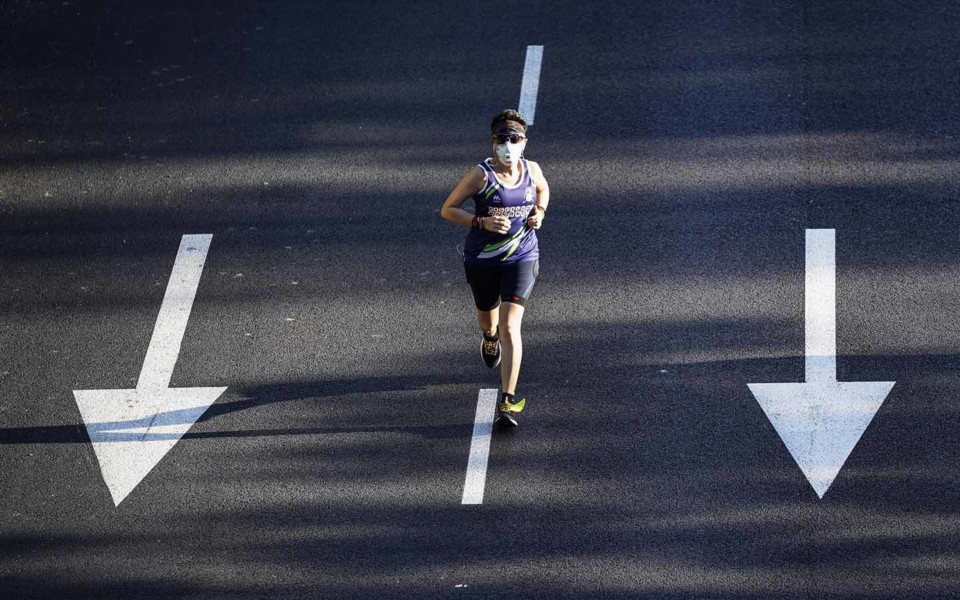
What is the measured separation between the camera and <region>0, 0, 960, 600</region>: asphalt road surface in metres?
8.45

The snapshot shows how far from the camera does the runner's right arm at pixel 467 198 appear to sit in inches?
346

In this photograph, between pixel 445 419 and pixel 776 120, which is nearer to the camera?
pixel 445 419

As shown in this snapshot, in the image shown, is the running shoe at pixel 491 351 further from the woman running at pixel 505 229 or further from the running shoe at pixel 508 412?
the running shoe at pixel 508 412

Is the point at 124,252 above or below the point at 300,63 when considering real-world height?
below

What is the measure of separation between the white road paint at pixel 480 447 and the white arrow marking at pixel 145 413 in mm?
2019

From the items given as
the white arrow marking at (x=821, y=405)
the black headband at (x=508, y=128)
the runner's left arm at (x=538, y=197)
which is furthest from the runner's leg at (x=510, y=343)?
the white arrow marking at (x=821, y=405)

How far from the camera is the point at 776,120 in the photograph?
481 inches

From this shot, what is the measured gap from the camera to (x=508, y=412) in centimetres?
929

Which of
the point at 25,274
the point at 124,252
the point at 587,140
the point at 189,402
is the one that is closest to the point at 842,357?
the point at 587,140

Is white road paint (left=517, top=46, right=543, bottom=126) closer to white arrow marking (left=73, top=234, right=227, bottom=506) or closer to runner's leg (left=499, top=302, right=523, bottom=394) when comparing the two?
runner's leg (left=499, top=302, right=523, bottom=394)

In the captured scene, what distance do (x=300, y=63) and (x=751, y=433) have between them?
6633mm

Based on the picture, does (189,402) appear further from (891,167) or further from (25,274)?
(891,167)

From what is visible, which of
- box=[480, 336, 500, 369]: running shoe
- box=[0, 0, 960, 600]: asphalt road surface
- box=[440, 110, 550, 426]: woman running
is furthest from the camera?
box=[480, 336, 500, 369]: running shoe

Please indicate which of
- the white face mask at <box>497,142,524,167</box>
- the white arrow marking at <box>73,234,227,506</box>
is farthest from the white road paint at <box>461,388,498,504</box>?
the white arrow marking at <box>73,234,227,506</box>
